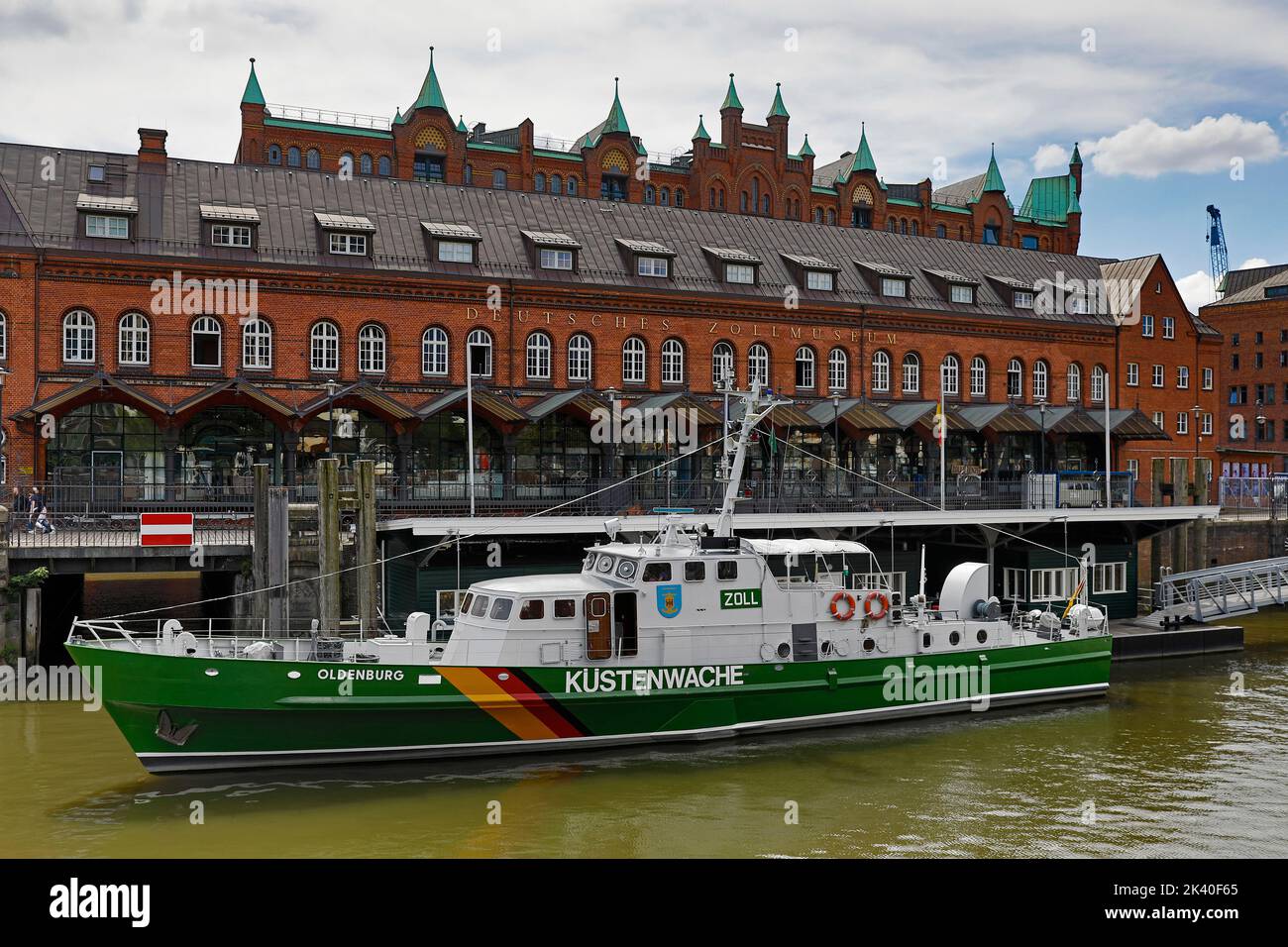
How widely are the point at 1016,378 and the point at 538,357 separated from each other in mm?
23530

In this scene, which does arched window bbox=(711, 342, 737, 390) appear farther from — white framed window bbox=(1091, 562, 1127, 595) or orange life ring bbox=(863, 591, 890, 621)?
orange life ring bbox=(863, 591, 890, 621)

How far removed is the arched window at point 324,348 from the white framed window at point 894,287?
2426 centimetres

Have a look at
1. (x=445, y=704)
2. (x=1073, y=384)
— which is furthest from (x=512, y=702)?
(x=1073, y=384)

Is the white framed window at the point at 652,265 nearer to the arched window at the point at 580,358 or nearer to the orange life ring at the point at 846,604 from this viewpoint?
the arched window at the point at 580,358

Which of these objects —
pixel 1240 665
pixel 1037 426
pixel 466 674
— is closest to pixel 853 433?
pixel 1037 426

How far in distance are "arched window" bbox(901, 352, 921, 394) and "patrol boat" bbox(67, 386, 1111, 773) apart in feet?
79.1

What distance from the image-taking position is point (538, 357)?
144ft

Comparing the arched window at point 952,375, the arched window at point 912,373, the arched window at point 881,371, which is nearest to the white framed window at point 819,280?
the arched window at point 881,371

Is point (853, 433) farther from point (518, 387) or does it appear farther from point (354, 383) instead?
point (354, 383)

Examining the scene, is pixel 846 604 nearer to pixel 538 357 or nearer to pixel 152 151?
pixel 538 357

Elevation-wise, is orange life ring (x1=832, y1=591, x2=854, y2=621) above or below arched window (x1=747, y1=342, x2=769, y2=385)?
below

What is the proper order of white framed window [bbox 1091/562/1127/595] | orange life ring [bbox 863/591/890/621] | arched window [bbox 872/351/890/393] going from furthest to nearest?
arched window [bbox 872/351/890/393] → white framed window [bbox 1091/562/1127/595] → orange life ring [bbox 863/591/890/621]

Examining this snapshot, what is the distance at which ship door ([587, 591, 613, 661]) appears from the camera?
22766mm

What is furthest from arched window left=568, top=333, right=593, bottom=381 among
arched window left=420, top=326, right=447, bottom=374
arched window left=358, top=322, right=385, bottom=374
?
arched window left=358, top=322, right=385, bottom=374
